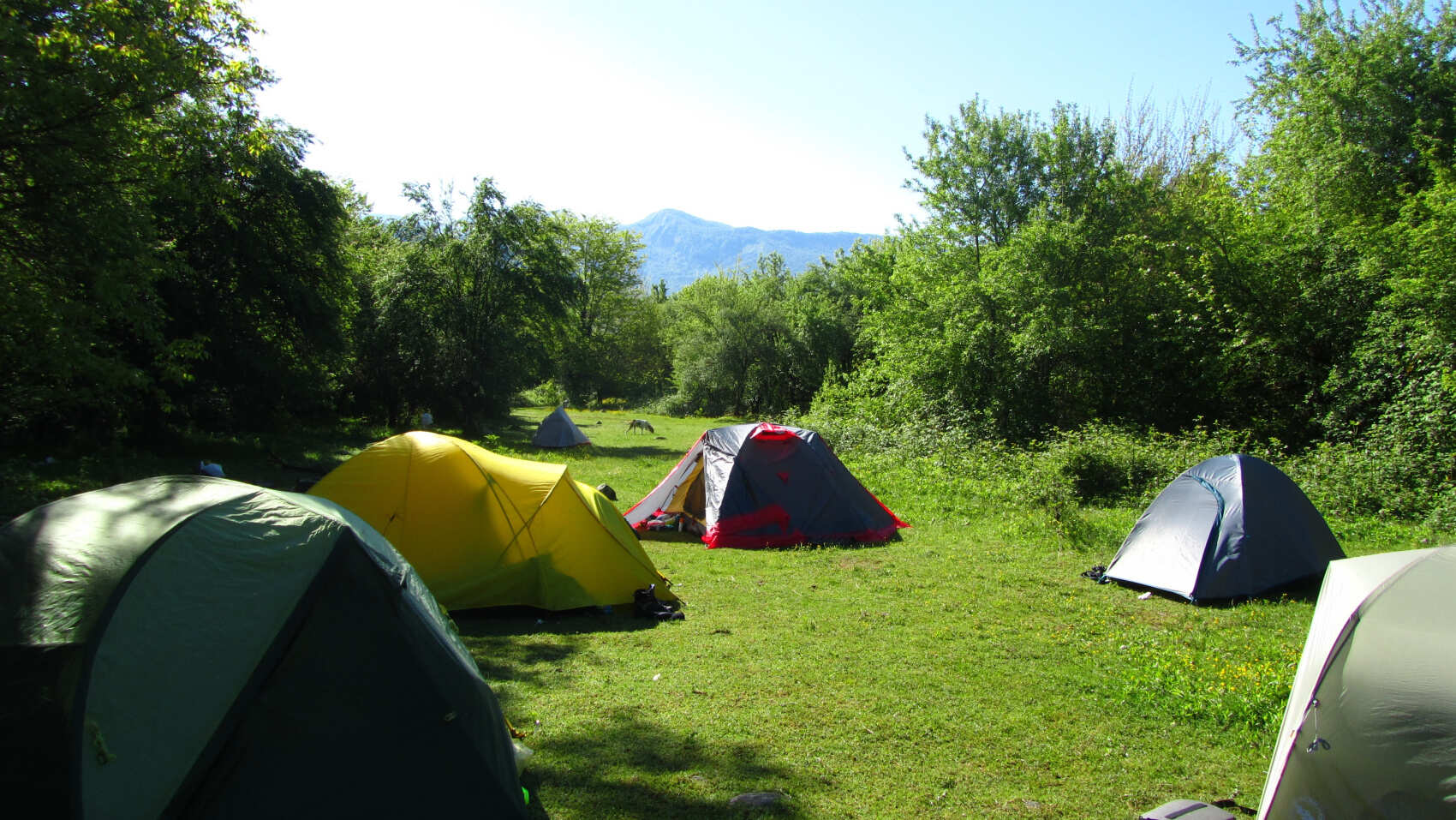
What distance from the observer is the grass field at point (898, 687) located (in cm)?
459

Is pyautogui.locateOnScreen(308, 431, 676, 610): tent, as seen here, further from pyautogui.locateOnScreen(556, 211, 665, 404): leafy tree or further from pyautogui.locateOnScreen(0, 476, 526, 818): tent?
pyautogui.locateOnScreen(556, 211, 665, 404): leafy tree

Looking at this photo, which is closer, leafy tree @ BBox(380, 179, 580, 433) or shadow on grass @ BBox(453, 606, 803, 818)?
shadow on grass @ BBox(453, 606, 803, 818)

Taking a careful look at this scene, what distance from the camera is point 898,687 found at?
6148 mm

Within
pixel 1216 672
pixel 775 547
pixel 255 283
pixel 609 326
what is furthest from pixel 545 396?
pixel 1216 672

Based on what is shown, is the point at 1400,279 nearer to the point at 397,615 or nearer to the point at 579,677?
the point at 579,677

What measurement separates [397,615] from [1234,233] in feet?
64.9

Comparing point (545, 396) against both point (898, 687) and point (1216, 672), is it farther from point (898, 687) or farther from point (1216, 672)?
point (1216, 672)

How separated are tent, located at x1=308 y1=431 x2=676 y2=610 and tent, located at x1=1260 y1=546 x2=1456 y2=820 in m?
5.69

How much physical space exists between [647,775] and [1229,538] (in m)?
7.44

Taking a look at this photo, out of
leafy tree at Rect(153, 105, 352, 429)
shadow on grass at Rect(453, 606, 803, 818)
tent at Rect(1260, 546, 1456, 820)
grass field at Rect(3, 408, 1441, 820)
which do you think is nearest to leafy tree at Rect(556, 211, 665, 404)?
leafy tree at Rect(153, 105, 352, 429)

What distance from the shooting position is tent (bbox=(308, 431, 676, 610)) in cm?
776

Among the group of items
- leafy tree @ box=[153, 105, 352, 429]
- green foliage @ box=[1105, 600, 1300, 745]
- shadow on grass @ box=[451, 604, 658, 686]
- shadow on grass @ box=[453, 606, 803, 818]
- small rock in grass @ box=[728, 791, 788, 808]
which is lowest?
shadow on grass @ box=[451, 604, 658, 686]

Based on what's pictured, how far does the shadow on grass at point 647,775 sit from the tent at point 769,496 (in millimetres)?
6157

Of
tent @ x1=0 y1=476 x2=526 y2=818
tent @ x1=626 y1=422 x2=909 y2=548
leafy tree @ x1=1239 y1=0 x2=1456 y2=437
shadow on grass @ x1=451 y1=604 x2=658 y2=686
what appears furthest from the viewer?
leafy tree @ x1=1239 y1=0 x2=1456 y2=437
